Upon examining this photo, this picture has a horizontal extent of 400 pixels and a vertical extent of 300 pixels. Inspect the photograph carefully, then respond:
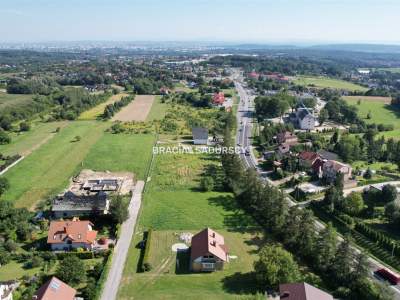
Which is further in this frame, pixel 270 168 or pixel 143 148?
pixel 143 148

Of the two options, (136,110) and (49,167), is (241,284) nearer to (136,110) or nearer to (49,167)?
(49,167)

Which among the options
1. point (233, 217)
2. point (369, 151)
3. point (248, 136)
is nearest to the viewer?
point (233, 217)

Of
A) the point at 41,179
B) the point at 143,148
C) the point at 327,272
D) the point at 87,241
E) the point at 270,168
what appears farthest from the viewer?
the point at 143,148

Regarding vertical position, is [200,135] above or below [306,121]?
below

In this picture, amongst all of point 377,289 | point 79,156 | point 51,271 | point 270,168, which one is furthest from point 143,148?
point 377,289

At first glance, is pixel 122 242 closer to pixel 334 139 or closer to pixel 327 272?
pixel 327 272

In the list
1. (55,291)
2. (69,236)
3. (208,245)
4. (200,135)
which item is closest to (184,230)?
(208,245)

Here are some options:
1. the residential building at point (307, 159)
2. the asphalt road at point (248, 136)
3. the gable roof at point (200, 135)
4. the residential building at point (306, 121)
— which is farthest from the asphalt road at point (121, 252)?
the residential building at point (306, 121)

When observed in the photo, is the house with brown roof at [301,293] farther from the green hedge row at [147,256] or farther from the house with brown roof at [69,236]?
the house with brown roof at [69,236]
